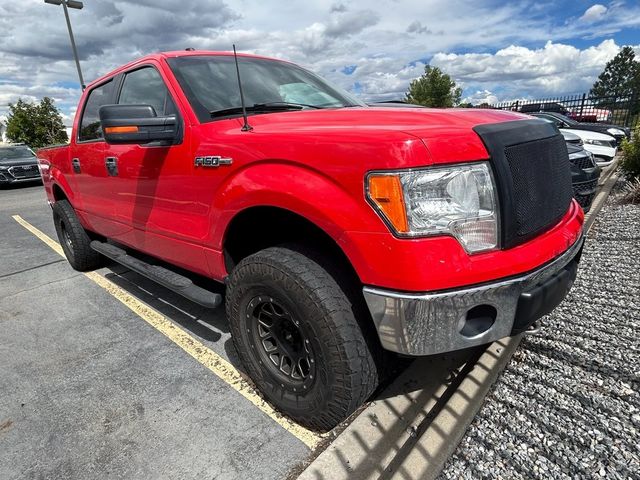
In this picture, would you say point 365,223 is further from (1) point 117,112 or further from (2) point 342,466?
(1) point 117,112

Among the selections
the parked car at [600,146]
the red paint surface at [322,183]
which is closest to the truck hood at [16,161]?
the red paint surface at [322,183]

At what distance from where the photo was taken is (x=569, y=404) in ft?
6.97

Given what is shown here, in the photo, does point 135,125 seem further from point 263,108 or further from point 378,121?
point 378,121

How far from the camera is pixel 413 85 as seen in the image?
2816 centimetres

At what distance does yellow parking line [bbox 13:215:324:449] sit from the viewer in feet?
7.06

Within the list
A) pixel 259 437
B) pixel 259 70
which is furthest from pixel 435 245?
pixel 259 70

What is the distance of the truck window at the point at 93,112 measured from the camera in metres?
3.56

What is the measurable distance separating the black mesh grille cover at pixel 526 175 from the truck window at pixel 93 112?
10.4 feet

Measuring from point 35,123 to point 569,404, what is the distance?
118ft

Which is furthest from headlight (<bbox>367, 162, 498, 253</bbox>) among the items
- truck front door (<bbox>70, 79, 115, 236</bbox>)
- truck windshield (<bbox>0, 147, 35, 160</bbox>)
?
truck windshield (<bbox>0, 147, 35, 160</bbox>)

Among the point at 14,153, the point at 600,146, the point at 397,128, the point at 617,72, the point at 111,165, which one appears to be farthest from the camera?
the point at 617,72

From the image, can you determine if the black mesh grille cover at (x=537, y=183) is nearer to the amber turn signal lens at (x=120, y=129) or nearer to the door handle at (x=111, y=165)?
the amber turn signal lens at (x=120, y=129)

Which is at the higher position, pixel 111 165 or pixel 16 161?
pixel 111 165

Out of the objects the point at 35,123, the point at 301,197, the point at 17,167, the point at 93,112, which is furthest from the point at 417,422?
the point at 35,123
